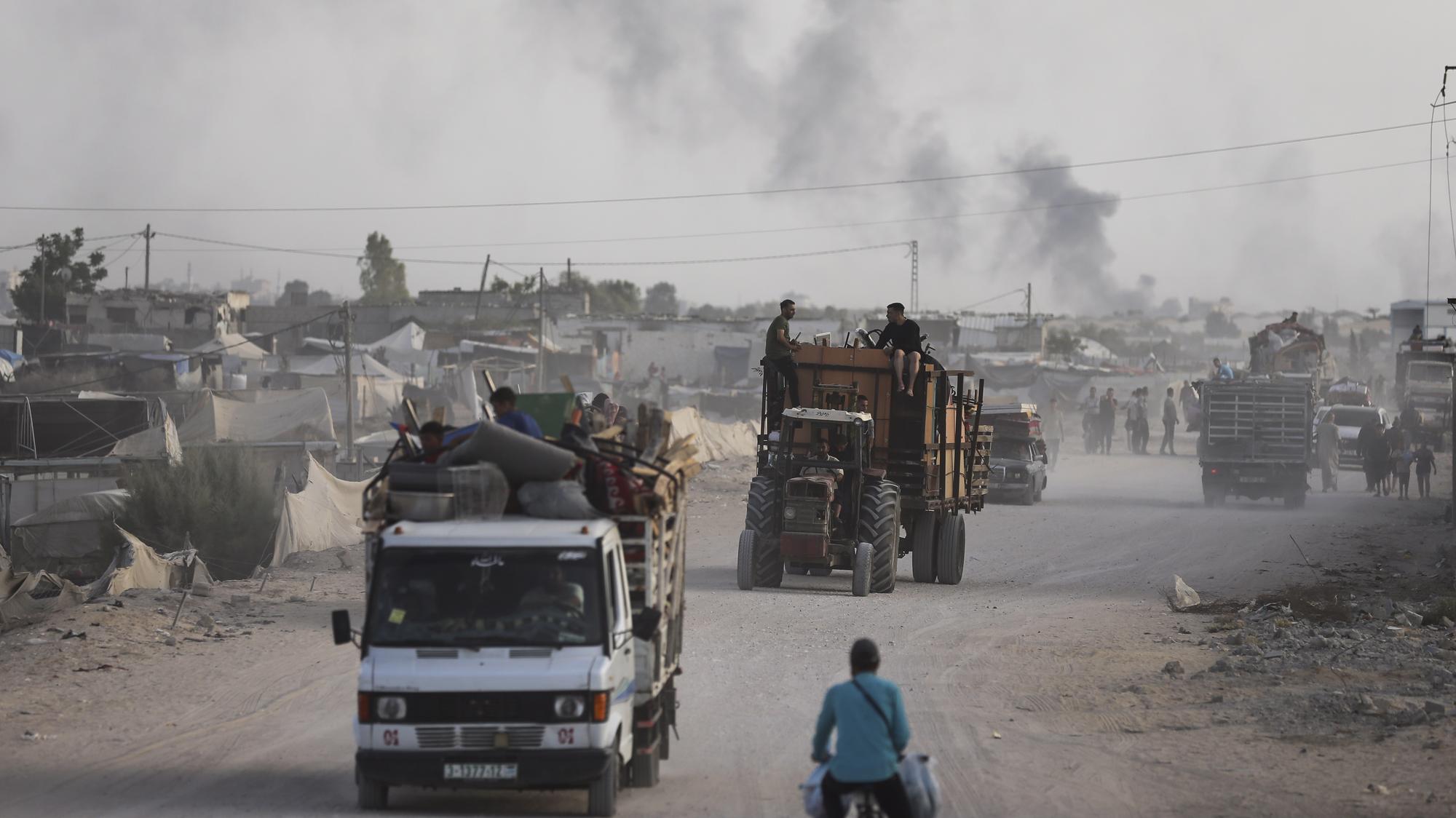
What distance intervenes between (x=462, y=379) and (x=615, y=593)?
149 ft

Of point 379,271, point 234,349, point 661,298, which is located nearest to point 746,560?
point 234,349

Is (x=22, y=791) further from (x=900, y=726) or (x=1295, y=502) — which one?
(x=1295, y=502)

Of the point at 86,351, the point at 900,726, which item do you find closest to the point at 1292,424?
the point at 900,726

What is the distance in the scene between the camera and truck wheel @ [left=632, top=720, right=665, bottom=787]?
9.38m

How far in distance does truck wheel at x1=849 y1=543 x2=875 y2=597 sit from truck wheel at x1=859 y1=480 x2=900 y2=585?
0.12 meters

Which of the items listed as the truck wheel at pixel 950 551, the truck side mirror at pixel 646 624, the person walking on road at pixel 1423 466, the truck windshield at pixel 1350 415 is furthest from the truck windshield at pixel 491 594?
the truck windshield at pixel 1350 415

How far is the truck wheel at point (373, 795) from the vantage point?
8.55m

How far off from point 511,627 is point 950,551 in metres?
12.8

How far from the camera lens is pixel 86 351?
6138 centimetres

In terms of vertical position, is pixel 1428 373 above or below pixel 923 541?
above

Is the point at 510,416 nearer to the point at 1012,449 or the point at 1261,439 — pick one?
the point at 1012,449

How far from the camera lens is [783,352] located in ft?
63.0

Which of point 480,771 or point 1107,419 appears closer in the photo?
point 480,771

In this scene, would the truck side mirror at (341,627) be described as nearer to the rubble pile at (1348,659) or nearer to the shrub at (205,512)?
the rubble pile at (1348,659)
